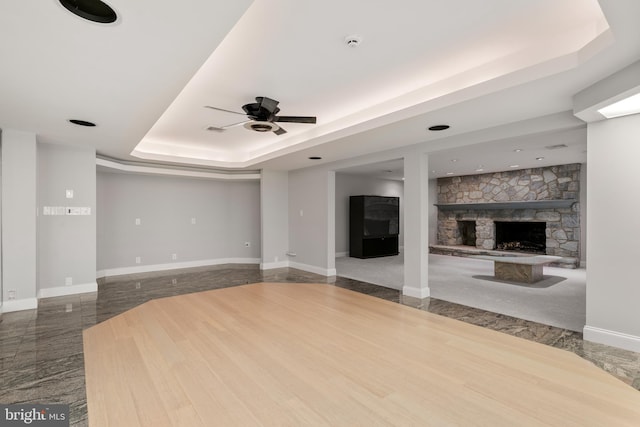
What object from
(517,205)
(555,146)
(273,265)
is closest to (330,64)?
(555,146)

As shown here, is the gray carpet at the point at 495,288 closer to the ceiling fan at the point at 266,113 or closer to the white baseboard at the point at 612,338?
the white baseboard at the point at 612,338

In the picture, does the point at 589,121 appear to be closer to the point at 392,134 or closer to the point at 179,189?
the point at 392,134

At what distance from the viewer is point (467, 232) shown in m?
9.91

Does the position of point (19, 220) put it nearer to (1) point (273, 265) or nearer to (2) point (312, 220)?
(1) point (273, 265)

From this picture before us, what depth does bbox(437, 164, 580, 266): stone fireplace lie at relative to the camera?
733 cm

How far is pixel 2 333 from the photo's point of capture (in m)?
3.34

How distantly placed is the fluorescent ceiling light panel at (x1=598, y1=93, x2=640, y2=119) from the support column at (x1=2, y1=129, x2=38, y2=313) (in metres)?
6.61

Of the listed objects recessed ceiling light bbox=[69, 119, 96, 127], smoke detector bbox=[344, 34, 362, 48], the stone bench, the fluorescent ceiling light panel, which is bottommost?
the stone bench

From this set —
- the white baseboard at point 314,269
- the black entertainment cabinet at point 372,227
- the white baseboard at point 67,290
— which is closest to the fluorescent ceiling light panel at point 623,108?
the white baseboard at point 314,269

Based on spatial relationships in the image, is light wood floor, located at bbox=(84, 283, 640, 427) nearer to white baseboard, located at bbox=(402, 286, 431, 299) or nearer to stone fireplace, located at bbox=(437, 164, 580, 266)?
white baseboard, located at bbox=(402, 286, 431, 299)

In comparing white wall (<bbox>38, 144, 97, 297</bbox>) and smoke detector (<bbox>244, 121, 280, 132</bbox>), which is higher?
smoke detector (<bbox>244, 121, 280, 132</bbox>)

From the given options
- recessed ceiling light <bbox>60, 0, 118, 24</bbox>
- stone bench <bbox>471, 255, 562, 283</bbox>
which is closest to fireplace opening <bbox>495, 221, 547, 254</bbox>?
stone bench <bbox>471, 255, 562, 283</bbox>

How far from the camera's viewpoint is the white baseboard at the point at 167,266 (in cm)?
645

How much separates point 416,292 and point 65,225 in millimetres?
5699
